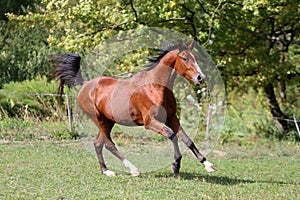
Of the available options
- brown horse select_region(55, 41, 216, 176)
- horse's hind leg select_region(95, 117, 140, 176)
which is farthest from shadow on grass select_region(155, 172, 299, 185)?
horse's hind leg select_region(95, 117, 140, 176)

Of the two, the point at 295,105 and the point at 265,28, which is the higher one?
the point at 265,28

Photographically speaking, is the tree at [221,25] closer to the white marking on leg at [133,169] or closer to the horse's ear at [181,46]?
the horse's ear at [181,46]

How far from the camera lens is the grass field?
7.14 meters

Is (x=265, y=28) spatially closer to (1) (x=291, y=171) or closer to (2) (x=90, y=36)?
(2) (x=90, y=36)

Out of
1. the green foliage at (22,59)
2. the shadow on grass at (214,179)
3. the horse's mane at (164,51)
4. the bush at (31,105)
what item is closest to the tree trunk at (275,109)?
the bush at (31,105)

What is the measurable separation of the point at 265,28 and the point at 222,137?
3.36 meters

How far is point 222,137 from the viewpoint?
1600 centimetres

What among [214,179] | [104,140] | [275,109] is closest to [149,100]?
[104,140]

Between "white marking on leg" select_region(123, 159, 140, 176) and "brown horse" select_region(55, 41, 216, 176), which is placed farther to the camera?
"white marking on leg" select_region(123, 159, 140, 176)

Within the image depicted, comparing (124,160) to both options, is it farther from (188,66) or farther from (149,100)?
(188,66)

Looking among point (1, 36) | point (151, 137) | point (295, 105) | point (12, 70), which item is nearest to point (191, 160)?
point (151, 137)

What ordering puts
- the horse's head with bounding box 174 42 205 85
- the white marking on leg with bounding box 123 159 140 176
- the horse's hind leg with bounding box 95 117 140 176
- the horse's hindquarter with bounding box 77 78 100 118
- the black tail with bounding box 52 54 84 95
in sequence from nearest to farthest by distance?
the horse's head with bounding box 174 42 205 85 < the white marking on leg with bounding box 123 159 140 176 < the horse's hind leg with bounding box 95 117 140 176 < the horse's hindquarter with bounding box 77 78 100 118 < the black tail with bounding box 52 54 84 95

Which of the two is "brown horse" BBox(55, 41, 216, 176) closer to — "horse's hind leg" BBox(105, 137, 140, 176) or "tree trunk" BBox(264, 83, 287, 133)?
"horse's hind leg" BBox(105, 137, 140, 176)

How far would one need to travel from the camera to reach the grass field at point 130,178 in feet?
23.4
